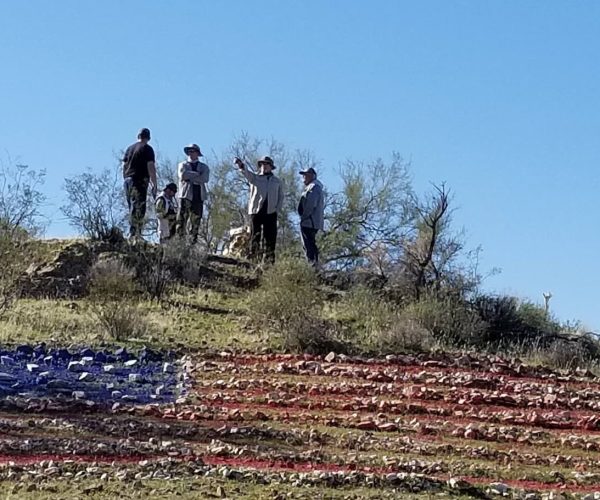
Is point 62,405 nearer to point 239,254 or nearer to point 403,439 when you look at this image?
point 403,439

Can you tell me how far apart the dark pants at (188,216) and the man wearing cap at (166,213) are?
11 centimetres

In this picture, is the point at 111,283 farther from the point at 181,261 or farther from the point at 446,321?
the point at 446,321

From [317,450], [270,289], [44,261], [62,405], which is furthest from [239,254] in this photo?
[317,450]

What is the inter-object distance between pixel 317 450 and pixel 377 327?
27.5 ft

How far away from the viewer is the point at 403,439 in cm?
977

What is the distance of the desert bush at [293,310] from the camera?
51.8 ft

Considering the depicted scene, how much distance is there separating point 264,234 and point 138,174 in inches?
109

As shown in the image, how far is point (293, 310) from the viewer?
16406 mm

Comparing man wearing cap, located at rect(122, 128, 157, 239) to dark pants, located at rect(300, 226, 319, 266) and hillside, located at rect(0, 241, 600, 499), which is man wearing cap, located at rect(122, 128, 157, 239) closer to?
hillside, located at rect(0, 241, 600, 499)

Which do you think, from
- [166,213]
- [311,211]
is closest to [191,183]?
[166,213]

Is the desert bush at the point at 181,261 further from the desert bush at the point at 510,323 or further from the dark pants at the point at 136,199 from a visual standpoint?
the desert bush at the point at 510,323

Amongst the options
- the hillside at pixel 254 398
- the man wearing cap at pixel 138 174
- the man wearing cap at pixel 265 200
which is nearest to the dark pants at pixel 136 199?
the man wearing cap at pixel 138 174

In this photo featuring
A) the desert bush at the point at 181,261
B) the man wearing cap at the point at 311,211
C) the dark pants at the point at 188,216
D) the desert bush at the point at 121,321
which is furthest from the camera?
the dark pants at the point at 188,216

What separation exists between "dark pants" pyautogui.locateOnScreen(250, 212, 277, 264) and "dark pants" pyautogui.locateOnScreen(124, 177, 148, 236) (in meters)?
2.00
